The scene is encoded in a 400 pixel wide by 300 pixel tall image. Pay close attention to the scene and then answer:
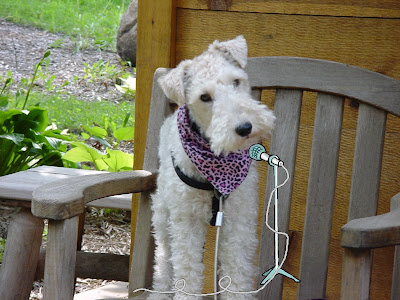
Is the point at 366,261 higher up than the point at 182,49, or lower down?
lower down

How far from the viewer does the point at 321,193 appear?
181 centimetres

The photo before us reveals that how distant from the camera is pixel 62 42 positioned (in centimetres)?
613

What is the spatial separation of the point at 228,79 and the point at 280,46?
2.23 ft

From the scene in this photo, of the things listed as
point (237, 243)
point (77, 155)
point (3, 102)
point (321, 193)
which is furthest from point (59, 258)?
point (3, 102)

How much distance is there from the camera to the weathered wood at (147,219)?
1.92m

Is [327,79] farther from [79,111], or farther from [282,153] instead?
[79,111]

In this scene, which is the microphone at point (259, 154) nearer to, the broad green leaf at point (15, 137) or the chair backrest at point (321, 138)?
the chair backrest at point (321, 138)

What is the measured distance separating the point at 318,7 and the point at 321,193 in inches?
22.9

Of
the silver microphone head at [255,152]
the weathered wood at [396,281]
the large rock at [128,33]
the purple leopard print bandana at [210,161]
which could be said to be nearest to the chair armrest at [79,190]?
the purple leopard print bandana at [210,161]

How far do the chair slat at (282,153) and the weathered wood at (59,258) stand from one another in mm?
552

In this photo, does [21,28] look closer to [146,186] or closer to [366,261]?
[146,186]

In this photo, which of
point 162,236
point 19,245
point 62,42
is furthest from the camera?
point 62,42

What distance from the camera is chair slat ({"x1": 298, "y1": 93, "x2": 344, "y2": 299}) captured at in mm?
1793

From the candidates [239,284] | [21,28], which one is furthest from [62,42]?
[239,284]
